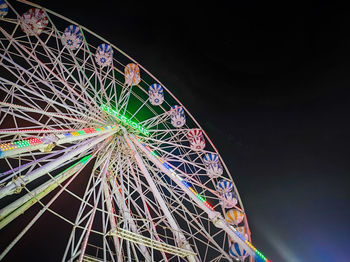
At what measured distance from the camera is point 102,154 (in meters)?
8.48

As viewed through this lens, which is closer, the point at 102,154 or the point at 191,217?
the point at 191,217

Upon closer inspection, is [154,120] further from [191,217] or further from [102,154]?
[191,217]

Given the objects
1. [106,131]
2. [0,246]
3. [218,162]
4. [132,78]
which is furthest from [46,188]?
Result: [218,162]

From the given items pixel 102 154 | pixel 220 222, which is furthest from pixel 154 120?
pixel 220 222

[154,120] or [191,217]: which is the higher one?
[154,120]

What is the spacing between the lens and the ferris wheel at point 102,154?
5484 mm

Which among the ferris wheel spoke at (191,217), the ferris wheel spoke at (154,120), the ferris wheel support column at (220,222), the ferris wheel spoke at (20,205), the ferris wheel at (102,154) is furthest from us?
the ferris wheel spoke at (154,120)

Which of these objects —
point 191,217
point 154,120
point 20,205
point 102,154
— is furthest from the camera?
point 154,120

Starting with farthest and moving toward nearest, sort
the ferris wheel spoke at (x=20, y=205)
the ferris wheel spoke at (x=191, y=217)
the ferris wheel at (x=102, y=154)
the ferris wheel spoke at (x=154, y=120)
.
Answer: the ferris wheel spoke at (x=154, y=120) < the ferris wheel spoke at (x=191, y=217) < the ferris wheel at (x=102, y=154) < the ferris wheel spoke at (x=20, y=205)

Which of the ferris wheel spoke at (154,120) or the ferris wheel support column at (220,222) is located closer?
the ferris wheel support column at (220,222)

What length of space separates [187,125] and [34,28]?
7137 mm

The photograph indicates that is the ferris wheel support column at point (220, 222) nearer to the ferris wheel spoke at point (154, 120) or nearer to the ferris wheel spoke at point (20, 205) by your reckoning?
the ferris wheel spoke at point (20, 205)

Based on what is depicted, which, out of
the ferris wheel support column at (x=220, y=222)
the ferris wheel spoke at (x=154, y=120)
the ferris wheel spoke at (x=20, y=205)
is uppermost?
the ferris wheel spoke at (x=154, y=120)

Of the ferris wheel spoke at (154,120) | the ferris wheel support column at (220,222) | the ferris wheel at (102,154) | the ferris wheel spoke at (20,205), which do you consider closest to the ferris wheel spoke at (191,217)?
the ferris wheel at (102,154)
